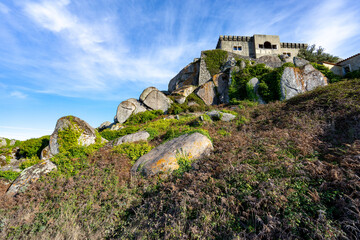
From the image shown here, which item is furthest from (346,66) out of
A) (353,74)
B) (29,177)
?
(29,177)

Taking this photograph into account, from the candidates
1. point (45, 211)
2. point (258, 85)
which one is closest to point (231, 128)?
point (45, 211)

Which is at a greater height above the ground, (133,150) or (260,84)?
(260,84)

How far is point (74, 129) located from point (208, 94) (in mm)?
16576

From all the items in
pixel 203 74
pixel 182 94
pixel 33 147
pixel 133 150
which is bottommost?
pixel 133 150

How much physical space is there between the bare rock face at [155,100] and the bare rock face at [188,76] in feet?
29.7

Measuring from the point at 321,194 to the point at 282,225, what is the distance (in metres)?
1.13

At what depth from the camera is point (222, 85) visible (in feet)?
72.4

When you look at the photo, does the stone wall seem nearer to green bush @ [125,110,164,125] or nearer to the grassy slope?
the grassy slope

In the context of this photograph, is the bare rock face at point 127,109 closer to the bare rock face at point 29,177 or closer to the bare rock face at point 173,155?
the bare rock face at point 29,177

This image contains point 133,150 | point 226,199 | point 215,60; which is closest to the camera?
point 226,199

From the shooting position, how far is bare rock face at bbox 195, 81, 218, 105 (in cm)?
2223

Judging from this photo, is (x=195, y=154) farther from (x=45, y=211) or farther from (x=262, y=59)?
(x=262, y=59)

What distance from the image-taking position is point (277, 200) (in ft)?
10.0

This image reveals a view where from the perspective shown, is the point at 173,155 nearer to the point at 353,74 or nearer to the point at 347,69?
the point at 353,74
